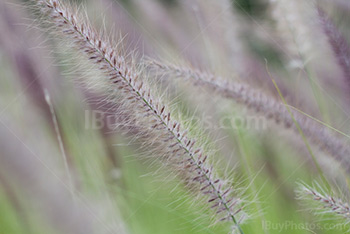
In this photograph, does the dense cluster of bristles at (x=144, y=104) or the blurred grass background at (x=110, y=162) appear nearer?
the dense cluster of bristles at (x=144, y=104)

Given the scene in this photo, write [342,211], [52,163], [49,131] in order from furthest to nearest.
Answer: [49,131], [52,163], [342,211]

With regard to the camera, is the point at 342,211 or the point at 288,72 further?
the point at 288,72

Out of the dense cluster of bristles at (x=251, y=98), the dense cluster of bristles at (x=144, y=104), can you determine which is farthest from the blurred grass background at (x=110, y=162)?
the dense cluster of bristles at (x=144, y=104)

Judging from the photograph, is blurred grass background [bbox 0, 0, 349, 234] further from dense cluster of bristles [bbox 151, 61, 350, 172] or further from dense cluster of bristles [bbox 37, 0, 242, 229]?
dense cluster of bristles [bbox 37, 0, 242, 229]

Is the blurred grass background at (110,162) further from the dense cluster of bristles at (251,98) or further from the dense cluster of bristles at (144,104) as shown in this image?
the dense cluster of bristles at (144,104)

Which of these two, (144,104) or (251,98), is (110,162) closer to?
(251,98)

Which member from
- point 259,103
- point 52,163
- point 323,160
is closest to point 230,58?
point 259,103

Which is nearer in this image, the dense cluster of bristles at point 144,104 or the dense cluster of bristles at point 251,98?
the dense cluster of bristles at point 144,104

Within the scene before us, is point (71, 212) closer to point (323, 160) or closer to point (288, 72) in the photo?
point (323, 160)

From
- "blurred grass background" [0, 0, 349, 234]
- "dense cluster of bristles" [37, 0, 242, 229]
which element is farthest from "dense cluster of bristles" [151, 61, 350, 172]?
"dense cluster of bristles" [37, 0, 242, 229]
